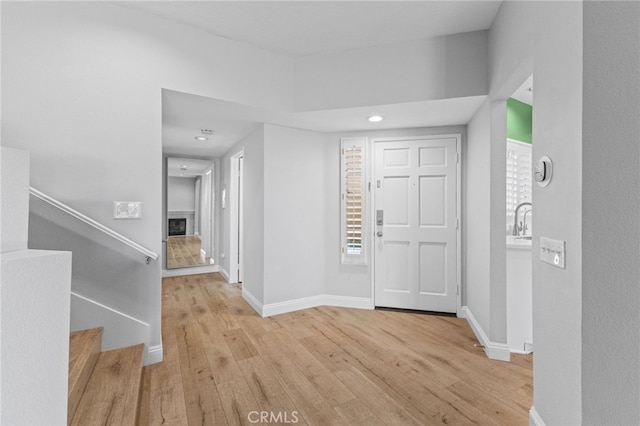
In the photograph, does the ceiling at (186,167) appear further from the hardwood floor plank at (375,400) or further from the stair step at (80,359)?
the hardwood floor plank at (375,400)

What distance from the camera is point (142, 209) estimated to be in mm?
2166

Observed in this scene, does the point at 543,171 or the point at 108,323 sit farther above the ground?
the point at 543,171

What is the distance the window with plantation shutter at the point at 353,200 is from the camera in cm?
349

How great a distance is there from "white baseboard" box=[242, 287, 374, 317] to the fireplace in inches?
73.7

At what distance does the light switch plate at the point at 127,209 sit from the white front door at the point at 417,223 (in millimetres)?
2400

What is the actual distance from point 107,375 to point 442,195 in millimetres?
3290

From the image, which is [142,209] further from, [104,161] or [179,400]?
[179,400]

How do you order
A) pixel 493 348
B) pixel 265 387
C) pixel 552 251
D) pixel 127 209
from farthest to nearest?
pixel 493 348, pixel 127 209, pixel 265 387, pixel 552 251

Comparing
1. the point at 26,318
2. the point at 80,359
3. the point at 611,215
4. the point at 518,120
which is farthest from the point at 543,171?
the point at 80,359

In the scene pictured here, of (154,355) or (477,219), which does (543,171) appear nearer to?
(477,219)

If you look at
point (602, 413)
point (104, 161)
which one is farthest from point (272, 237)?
point (602, 413)

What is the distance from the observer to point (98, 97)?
204 cm

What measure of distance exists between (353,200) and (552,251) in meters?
2.29

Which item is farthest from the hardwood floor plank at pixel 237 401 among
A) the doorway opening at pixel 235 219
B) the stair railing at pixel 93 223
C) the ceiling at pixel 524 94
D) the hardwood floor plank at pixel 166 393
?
the ceiling at pixel 524 94
